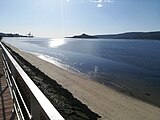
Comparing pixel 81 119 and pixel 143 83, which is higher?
pixel 81 119

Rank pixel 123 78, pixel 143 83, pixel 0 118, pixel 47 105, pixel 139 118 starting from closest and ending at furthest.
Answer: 1. pixel 47 105
2. pixel 0 118
3. pixel 139 118
4. pixel 143 83
5. pixel 123 78

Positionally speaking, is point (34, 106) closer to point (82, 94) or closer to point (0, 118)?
point (0, 118)

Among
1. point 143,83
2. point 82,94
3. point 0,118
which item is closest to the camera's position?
point 0,118

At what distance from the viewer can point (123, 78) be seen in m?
25.4

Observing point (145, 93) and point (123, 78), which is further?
point (123, 78)

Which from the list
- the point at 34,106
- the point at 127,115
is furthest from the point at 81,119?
the point at 34,106

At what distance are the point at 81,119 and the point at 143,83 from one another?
1535 centimetres

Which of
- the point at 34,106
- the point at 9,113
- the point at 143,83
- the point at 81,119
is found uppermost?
the point at 34,106

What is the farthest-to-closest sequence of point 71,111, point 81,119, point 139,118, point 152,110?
point 152,110 → point 139,118 → point 71,111 → point 81,119

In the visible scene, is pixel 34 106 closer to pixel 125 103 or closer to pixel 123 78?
pixel 125 103

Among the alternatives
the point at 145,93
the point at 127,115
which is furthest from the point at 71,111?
the point at 145,93

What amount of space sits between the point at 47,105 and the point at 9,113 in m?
2.60

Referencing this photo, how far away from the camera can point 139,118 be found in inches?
490

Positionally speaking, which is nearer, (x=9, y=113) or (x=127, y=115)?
(x=9, y=113)
